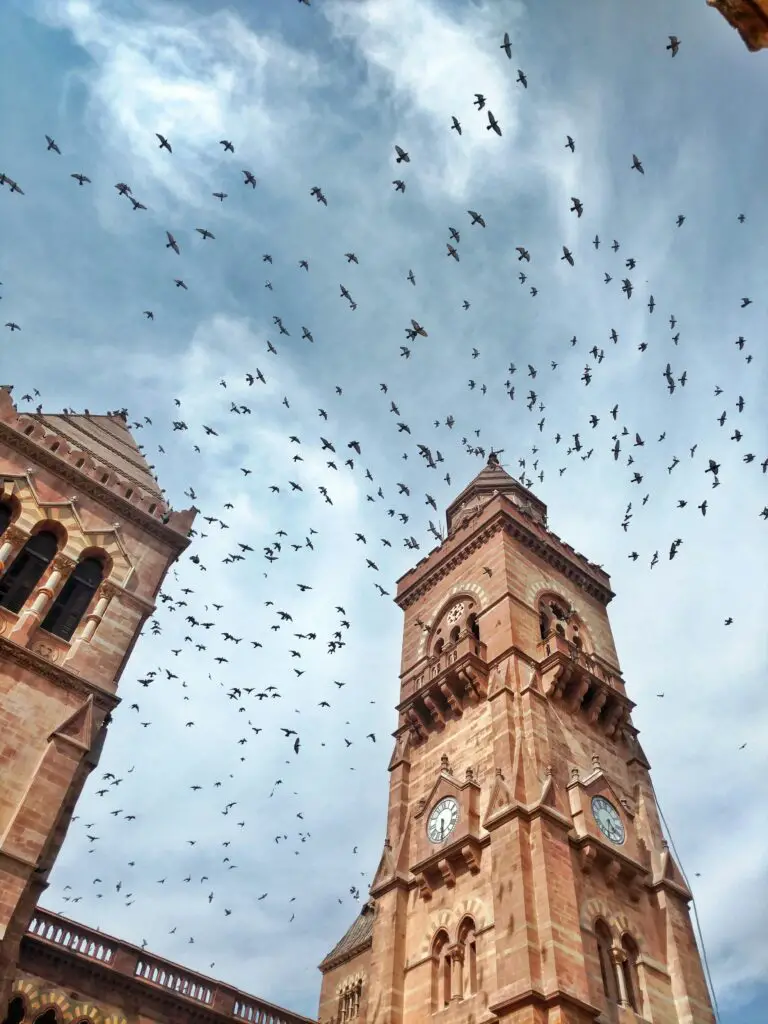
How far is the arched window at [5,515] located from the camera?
86.7ft

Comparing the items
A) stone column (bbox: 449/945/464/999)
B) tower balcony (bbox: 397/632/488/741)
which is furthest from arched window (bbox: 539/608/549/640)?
stone column (bbox: 449/945/464/999)

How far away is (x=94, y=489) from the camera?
95.9ft

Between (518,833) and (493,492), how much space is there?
22.0m

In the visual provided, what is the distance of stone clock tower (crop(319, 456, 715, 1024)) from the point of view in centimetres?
2128

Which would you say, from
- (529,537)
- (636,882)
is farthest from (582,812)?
(529,537)

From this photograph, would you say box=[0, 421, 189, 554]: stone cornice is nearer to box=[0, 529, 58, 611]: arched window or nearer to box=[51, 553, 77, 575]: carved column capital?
box=[0, 529, 58, 611]: arched window

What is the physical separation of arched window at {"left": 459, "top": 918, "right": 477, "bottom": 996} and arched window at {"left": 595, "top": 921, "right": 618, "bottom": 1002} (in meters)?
3.52

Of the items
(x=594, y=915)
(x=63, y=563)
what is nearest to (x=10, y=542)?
(x=63, y=563)

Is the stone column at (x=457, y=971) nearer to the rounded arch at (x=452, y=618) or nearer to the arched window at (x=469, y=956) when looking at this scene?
the arched window at (x=469, y=956)

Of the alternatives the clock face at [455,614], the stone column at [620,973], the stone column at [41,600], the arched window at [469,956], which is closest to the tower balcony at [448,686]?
the clock face at [455,614]

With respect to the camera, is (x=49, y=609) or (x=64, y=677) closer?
(x=64, y=677)

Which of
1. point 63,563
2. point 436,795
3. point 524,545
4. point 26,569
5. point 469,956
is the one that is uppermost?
point 524,545

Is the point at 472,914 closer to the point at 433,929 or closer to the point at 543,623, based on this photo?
the point at 433,929

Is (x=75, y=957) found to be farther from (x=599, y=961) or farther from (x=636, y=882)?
(x=636, y=882)
